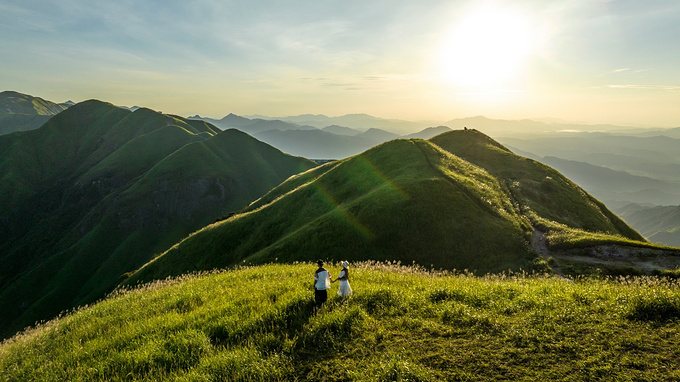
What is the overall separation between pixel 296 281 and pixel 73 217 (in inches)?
7207

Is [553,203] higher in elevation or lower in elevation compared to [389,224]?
higher

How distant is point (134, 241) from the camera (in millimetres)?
118250

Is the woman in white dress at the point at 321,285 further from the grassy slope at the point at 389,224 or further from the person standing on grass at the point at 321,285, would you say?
the grassy slope at the point at 389,224

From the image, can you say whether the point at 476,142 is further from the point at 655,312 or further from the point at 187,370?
the point at 187,370

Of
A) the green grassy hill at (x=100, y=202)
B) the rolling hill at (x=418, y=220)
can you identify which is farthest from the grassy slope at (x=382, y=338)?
the green grassy hill at (x=100, y=202)

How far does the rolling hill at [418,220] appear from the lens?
25734 mm

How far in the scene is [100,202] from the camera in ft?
440

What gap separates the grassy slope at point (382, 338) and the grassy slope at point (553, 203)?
60.6 ft

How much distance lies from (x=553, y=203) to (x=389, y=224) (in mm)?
24938

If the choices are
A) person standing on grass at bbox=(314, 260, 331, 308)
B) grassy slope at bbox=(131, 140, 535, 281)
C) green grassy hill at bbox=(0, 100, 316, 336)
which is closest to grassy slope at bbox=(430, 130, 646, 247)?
grassy slope at bbox=(131, 140, 535, 281)

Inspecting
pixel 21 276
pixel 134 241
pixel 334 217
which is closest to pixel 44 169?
pixel 21 276

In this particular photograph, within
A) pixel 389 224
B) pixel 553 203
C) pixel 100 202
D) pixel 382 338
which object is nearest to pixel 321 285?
pixel 382 338

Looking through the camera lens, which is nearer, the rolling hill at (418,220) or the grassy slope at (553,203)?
the rolling hill at (418,220)

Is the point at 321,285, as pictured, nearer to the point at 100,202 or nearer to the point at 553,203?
the point at 553,203
